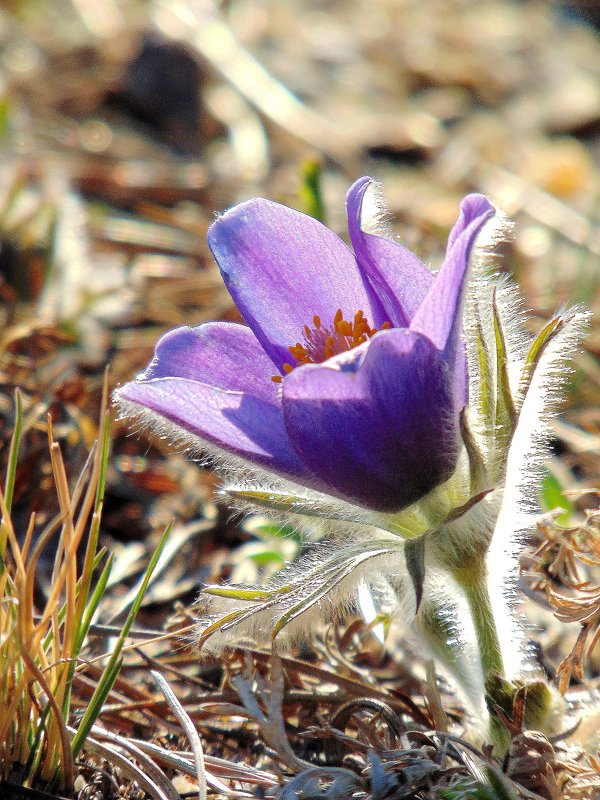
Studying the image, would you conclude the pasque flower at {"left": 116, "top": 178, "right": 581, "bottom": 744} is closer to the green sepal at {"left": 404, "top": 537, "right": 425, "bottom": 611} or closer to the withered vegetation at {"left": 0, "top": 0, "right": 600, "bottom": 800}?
the green sepal at {"left": 404, "top": 537, "right": 425, "bottom": 611}

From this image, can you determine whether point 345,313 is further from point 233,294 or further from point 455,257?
point 455,257

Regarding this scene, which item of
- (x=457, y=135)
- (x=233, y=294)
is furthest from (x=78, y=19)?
(x=233, y=294)

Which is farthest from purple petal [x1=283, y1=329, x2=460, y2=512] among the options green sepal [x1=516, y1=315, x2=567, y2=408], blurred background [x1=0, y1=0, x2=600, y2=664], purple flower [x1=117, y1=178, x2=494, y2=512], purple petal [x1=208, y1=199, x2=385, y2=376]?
blurred background [x1=0, y1=0, x2=600, y2=664]

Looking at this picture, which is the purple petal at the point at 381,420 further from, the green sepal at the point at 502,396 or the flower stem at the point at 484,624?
the flower stem at the point at 484,624

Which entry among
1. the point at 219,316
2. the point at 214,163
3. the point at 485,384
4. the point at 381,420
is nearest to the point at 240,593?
the point at 381,420

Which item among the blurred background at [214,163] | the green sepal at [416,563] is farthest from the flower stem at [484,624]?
the blurred background at [214,163]

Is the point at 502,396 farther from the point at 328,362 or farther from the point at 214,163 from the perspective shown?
the point at 214,163

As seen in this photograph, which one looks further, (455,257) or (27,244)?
(27,244)
